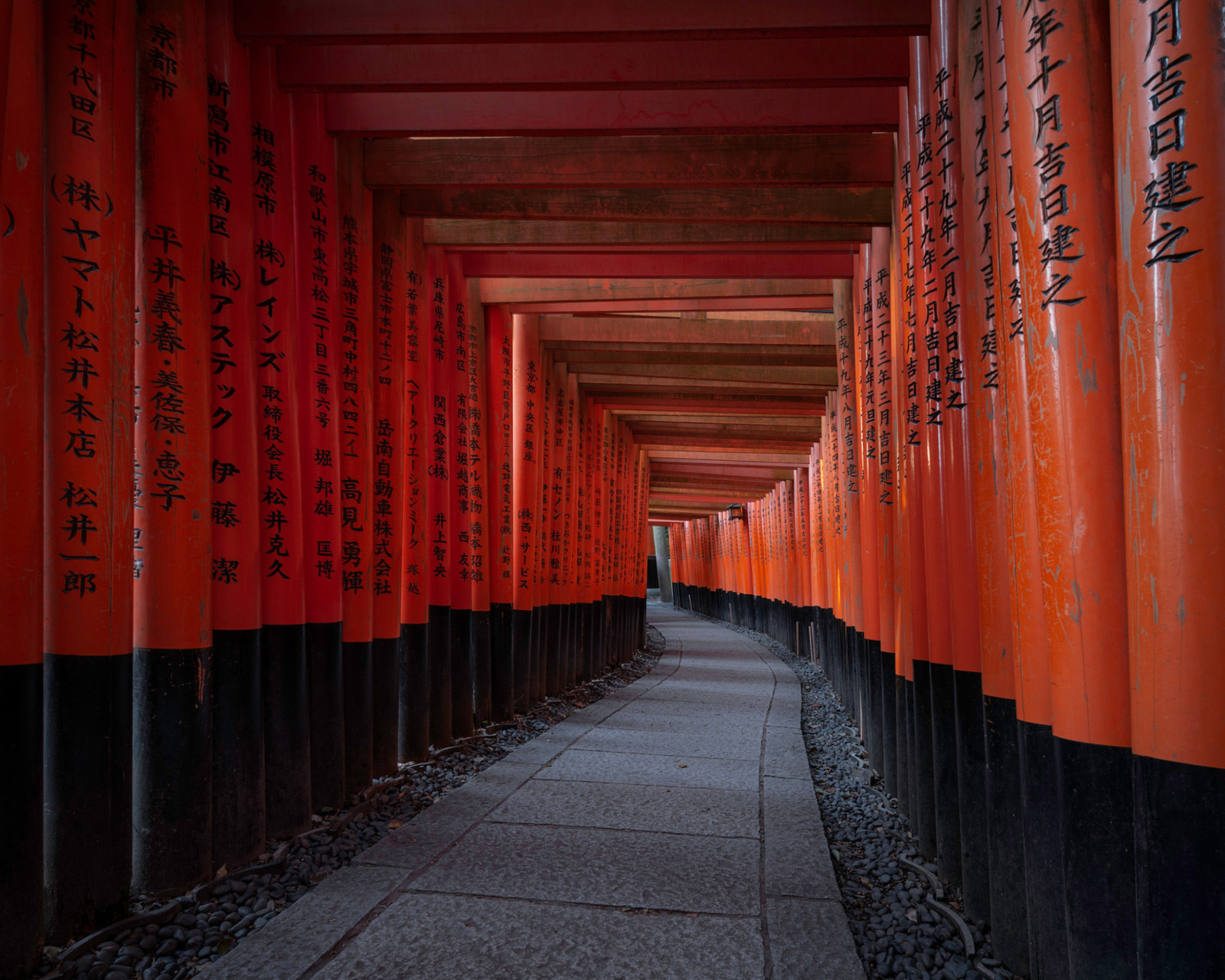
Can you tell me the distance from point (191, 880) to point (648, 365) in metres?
8.41

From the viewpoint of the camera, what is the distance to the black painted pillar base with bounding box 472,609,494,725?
743cm

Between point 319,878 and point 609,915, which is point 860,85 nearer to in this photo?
point 609,915

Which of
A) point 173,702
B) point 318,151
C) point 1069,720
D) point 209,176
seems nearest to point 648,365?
point 318,151

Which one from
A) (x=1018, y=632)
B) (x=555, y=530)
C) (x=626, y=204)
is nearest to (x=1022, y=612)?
(x=1018, y=632)

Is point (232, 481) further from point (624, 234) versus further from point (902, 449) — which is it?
point (624, 234)

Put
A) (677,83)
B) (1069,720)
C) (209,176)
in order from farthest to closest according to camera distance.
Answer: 1. (677,83)
2. (209,176)
3. (1069,720)

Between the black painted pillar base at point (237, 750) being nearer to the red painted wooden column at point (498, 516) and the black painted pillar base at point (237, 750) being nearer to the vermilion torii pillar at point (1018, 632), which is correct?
the vermilion torii pillar at point (1018, 632)

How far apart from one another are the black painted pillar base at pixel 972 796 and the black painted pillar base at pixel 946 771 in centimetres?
14

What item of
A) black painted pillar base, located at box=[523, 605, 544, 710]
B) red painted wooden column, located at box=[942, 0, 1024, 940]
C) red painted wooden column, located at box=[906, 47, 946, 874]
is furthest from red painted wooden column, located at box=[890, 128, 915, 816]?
black painted pillar base, located at box=[523, 605, 544, 710]

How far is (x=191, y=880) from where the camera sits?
3.47 m

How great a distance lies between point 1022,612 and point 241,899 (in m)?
3.16

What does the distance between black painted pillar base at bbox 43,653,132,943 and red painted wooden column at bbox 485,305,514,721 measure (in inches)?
191

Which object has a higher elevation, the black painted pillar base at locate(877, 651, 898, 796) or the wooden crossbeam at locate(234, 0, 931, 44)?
the wooden crossbeam at locate(234, 0, 931, 44)

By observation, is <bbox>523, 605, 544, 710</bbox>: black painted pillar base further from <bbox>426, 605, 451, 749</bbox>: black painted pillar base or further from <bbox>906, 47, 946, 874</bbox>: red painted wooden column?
<bbox>906, 47, 946, 874</bbox>: red painted wooden column
